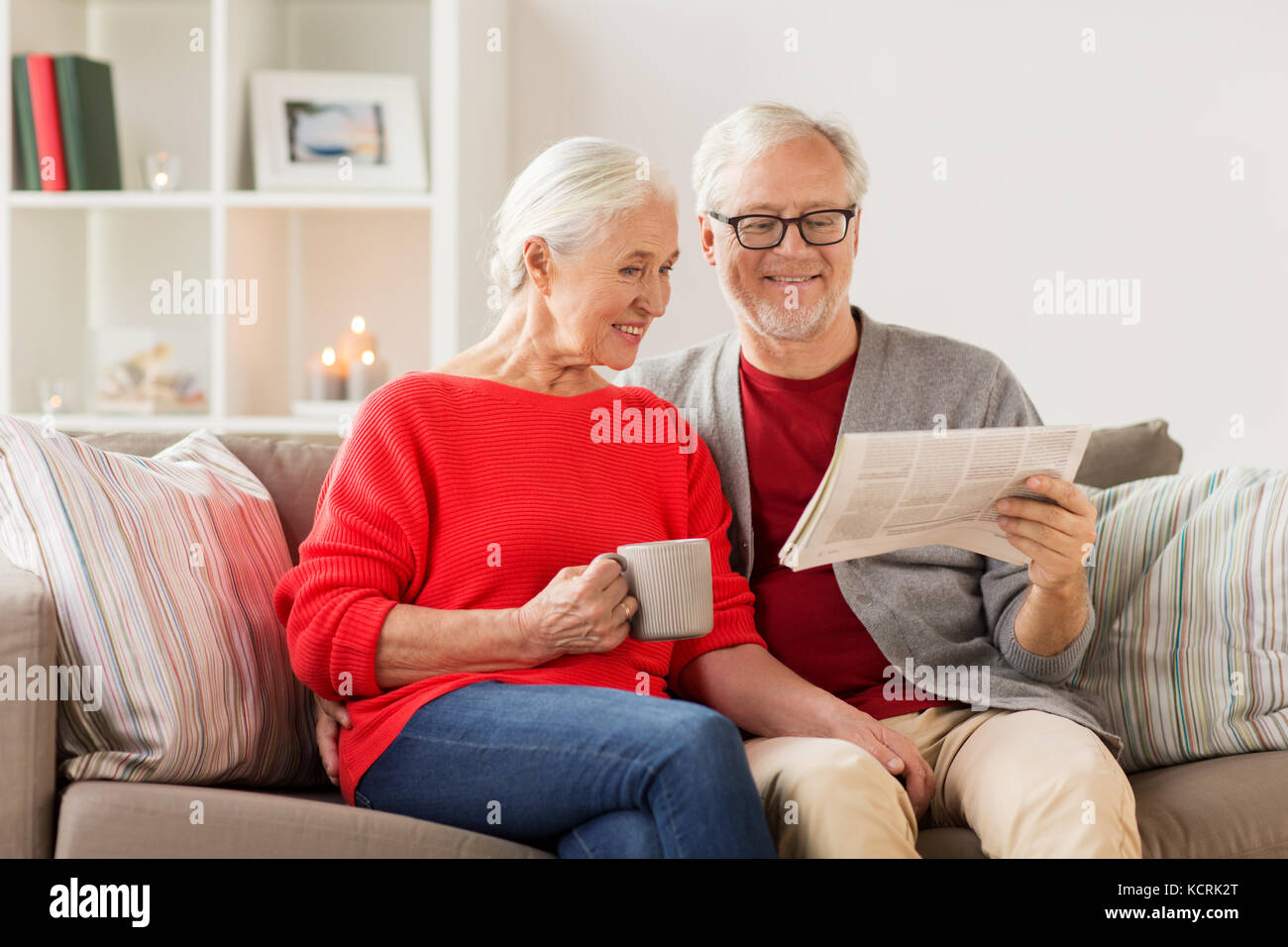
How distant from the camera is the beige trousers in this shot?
4.24ft

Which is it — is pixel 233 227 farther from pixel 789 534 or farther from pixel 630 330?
pixel 789 534

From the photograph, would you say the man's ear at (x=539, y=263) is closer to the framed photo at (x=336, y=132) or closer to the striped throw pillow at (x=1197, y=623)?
the striped throw pillow at (x=1197, y=623)

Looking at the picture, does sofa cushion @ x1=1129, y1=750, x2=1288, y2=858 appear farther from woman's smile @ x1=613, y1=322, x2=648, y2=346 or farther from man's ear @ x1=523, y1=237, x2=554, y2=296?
man's ear @ x1=523, y1=237, x2=554, y2=296

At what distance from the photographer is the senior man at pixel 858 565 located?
4.64 ft

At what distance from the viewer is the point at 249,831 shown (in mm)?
1244

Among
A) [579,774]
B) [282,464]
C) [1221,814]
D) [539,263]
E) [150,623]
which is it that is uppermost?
[539,263]

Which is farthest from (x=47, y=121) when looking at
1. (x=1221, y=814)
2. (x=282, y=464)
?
(x=1221, y=814)

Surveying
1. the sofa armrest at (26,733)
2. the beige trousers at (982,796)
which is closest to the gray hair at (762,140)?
the beige trousers at (982,796)

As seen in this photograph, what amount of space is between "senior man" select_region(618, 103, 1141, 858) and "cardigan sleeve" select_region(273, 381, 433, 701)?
437mm

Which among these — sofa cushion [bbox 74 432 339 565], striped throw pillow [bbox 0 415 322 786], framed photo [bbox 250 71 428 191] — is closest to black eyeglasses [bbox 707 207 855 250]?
sofa cushion [bbox 74 432 339 565]

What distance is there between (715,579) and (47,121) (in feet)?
6.49

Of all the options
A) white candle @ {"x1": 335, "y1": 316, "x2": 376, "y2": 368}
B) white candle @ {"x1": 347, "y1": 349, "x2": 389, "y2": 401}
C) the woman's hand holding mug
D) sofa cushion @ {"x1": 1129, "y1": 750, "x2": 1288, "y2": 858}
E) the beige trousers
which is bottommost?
sofa cushion @ {"x1": 1129, "y1": 750, "x2": 1288, "y2": 858}

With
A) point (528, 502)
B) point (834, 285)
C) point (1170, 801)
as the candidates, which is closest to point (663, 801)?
point (528, 502)
